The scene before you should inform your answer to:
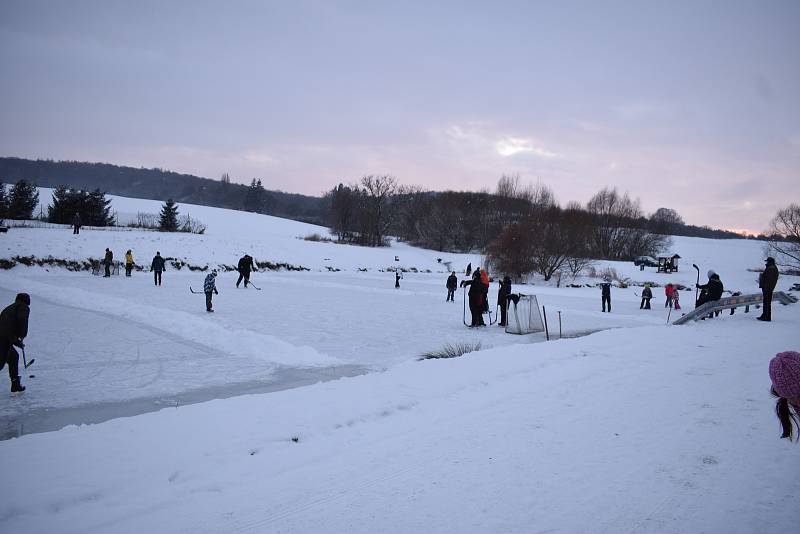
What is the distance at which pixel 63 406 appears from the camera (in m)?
6.23

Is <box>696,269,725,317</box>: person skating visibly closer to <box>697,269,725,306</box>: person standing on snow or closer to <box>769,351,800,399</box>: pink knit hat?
<box>697,269,725,306</box>: person standing on snow

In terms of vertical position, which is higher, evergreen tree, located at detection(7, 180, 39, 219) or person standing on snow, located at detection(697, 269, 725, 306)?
evergreen tree, located at detection(7, 180, 39, 219)

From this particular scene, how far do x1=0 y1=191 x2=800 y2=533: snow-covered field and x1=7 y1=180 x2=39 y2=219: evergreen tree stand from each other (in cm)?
4260

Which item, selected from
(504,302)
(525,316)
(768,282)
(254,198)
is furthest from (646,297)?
(254,198)

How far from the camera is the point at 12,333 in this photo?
263 inches

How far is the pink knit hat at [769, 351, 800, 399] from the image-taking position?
2643mm

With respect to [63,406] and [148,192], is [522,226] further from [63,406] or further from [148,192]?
[148,192]

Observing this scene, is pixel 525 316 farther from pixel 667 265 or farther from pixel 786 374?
pixel 667 265

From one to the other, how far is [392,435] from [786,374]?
130 inches

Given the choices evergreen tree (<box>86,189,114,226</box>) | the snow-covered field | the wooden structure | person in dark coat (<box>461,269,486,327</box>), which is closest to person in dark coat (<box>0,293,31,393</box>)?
the snow-covered field

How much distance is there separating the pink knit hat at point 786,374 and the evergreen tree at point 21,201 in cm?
5487

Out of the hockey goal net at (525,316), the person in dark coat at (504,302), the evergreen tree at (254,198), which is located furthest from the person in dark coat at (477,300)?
the evergreen tree at (254,198)

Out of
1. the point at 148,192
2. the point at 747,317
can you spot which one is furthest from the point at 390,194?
the point at 148,192

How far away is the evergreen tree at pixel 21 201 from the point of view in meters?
43.4
